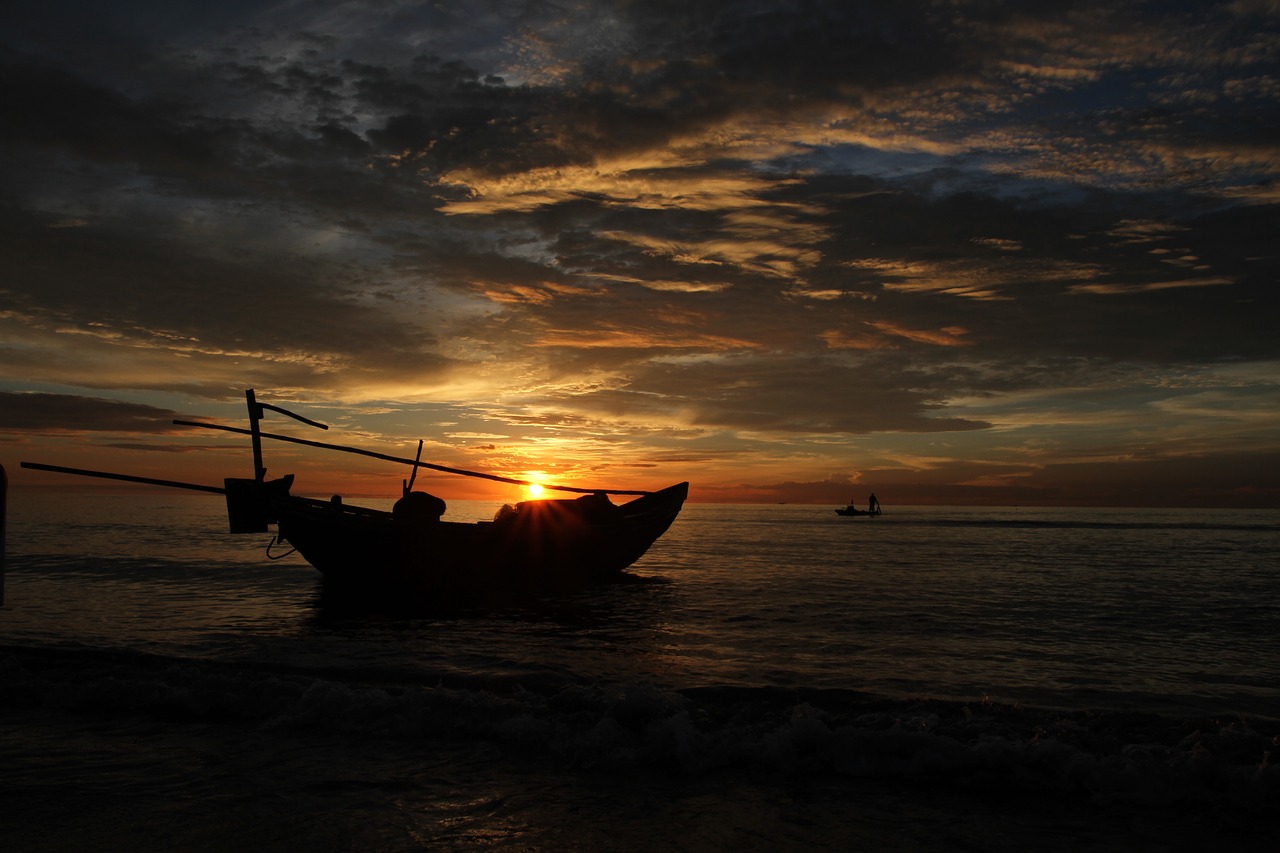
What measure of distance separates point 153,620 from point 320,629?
3827mm

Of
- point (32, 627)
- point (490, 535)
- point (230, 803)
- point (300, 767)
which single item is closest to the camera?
point (230, 803)

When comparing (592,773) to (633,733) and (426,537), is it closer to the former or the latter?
(633,733)

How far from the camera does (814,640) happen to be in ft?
49.8

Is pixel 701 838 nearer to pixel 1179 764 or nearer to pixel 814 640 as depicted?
pixel 1179 764

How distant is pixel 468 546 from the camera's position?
22.2m

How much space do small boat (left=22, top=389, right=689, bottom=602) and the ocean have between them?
114 inches

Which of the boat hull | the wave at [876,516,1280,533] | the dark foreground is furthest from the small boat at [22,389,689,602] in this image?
the wave at [876,516,1280,533]

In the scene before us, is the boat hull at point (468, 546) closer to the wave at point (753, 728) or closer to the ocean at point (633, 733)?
the ocean at point (633, 733)

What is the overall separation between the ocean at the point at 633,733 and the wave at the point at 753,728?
0.03 meters

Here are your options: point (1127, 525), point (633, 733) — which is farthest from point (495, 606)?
point (1127, 525)

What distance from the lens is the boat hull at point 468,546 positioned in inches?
803

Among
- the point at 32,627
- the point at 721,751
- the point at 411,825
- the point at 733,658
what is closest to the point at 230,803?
the point at 411,825

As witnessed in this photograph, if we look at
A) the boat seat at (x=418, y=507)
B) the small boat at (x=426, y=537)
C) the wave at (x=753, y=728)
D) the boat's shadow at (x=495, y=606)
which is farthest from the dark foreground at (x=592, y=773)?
the boat seat at (x=418, y=507)

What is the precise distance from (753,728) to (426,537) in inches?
596
